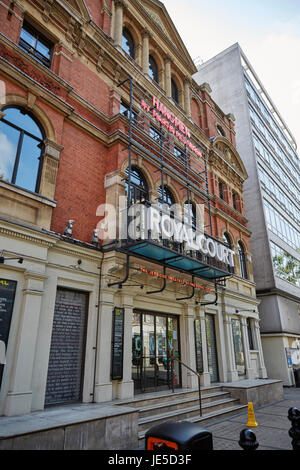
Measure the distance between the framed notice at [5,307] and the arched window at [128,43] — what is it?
12301mm

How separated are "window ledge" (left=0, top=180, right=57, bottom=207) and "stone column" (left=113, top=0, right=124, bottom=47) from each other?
8580 millimetres

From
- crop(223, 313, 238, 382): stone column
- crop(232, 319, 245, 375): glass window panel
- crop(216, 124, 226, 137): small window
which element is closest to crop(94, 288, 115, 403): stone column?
crop(223, 313, 238, 382): stone column

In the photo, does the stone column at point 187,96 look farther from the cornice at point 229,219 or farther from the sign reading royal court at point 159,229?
the sign reading royal court at point 159,229

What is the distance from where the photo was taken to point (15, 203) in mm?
7844

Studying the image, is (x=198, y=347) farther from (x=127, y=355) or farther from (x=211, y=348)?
(x=127, y=355)

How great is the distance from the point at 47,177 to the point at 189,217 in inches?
273

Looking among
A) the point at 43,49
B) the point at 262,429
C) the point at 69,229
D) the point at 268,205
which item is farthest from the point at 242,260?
the point at 43,49

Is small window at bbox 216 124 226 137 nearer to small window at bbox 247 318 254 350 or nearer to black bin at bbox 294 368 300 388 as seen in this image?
small window at bbox 247 318 254 350

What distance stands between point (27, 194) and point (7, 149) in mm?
1395

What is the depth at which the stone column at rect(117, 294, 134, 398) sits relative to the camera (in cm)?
902

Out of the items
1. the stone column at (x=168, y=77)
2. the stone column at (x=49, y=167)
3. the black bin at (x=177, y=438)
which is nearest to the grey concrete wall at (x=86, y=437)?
the black bin at (x=177, y=438)

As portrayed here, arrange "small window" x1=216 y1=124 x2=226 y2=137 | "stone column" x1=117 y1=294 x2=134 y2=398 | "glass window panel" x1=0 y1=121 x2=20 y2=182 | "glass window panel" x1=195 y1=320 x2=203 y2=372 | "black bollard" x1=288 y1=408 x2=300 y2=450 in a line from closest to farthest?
"black bollard" x1=288 y1=408 x2=300 y2=450 < "glass window panel" x1=0 y1=121 x2=20 y2=182 < "stone column" x1=117 y1=294 x2=134 y2=398 < "glass window panel" x1=195 y1=320 x2=203 y2=372 < "small window" x1=216 y1=124 x2=226 y2=137

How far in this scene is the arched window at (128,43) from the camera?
47.7 ft

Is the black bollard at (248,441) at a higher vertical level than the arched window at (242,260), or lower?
lower
